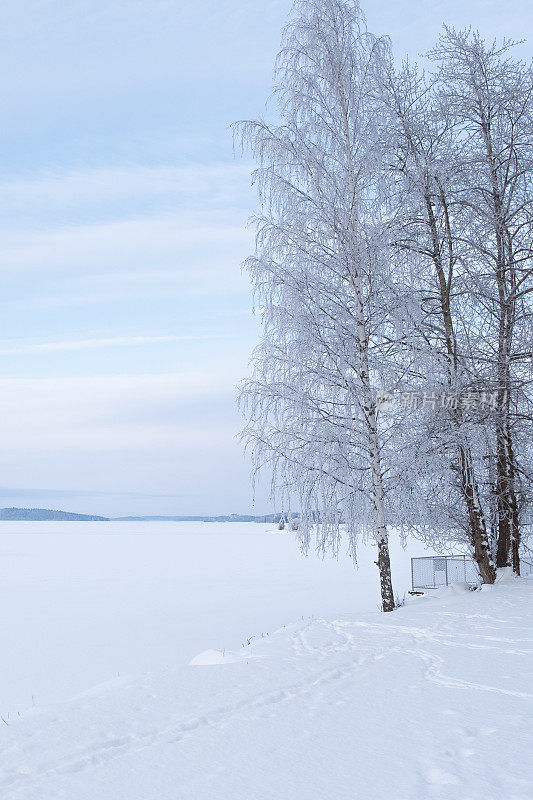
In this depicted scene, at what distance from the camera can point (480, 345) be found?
1388 cm

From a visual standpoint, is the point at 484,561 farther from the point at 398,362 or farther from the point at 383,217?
the point at 383,217

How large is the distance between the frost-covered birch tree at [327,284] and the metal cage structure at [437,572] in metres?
11.0

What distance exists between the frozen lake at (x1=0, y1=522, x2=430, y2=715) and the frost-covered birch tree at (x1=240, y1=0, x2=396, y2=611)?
2718 mm

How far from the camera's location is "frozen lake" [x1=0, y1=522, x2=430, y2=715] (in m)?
14.1

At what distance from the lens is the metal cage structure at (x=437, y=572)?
72.3 ft

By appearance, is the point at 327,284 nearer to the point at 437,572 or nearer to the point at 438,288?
the point at 438,288

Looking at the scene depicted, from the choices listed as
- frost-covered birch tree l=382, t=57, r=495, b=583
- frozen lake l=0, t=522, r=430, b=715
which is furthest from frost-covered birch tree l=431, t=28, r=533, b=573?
frozen lake l=0, t=522, r=430, b=715

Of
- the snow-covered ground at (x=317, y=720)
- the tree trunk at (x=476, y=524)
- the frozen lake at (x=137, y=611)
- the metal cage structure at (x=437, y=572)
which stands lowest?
the frozen lake at (x=137, y=611)

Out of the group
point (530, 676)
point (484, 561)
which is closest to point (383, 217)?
point (484, 561)

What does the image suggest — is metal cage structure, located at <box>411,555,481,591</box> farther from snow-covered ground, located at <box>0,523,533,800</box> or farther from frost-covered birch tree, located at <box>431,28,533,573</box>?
snow-covered ground, located at <box>0,523,533,800</box>

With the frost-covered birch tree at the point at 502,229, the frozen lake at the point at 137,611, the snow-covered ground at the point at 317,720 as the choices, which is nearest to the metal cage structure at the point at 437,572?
the frozen lake at the point at 137,611

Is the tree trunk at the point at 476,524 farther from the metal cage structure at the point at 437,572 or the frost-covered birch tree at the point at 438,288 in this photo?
the metal cage structure at the point at 437,572

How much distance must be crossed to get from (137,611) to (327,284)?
16.4m

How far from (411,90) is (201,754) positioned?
13982 millimetres
